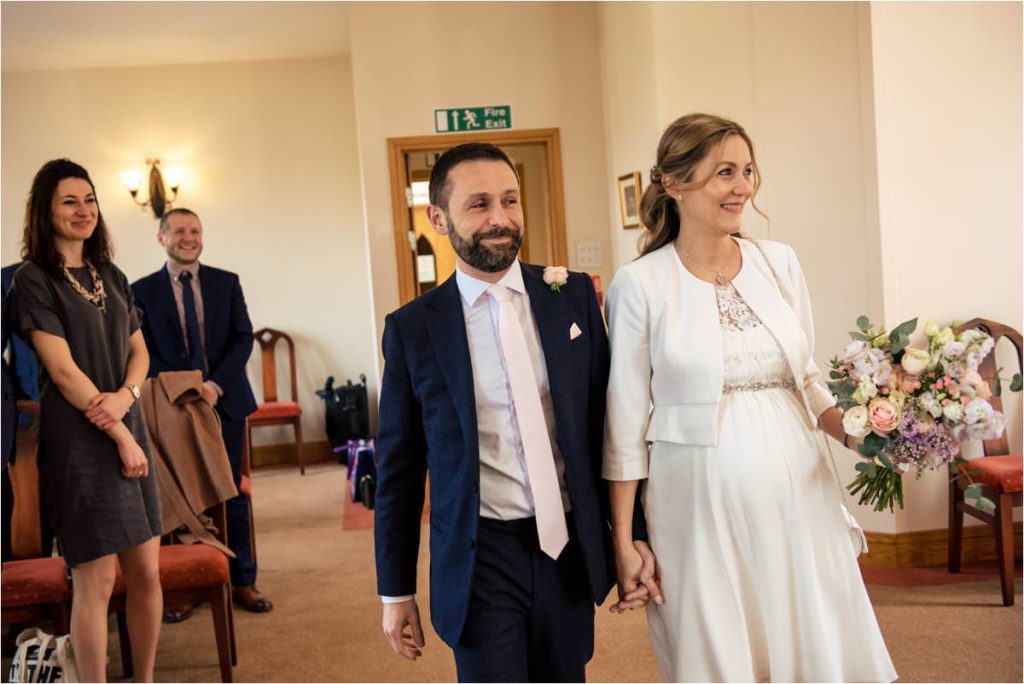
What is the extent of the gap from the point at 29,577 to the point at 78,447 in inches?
31.0

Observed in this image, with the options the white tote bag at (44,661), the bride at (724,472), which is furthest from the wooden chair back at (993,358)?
the white tote bag at (44,661)

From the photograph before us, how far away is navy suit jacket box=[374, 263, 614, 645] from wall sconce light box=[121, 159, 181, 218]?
763 cm

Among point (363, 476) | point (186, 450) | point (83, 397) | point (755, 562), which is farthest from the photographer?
point (363, 476)

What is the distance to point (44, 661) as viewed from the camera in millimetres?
3154

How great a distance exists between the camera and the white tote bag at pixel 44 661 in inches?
123

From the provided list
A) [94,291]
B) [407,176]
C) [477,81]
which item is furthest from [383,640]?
[477,81]

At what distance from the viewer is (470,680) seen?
1991mm

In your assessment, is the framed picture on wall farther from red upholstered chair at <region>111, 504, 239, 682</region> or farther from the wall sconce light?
Result: the wall sconce light

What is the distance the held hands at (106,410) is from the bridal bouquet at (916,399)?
219cm

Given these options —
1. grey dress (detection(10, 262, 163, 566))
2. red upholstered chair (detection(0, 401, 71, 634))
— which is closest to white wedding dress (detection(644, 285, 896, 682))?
grey dress (detection(10, 262, 163, 566))

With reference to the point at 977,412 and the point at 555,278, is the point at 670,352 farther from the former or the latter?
the point at 977,412

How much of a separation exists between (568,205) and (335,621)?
11.1 ft

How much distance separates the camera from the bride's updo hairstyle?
2.12m

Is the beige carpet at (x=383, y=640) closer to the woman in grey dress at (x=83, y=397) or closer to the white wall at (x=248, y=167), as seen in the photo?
the woman in grey dress at (x=83, y=397)
